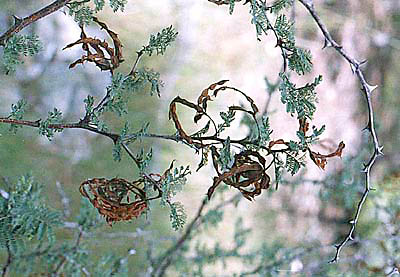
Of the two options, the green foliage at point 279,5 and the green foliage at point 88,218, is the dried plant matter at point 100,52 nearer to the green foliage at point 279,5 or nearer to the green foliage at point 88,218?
the green foliage at point 279,5

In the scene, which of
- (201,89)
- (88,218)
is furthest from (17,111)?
(201,89)

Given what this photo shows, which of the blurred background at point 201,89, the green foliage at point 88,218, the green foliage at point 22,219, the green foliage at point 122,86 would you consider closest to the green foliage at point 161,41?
the green foliage at point 122,86

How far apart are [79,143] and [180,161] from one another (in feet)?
0.79

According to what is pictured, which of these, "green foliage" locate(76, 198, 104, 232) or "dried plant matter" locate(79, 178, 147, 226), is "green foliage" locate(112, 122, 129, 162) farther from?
"green foliage" locate(76, 198, 104, 232)

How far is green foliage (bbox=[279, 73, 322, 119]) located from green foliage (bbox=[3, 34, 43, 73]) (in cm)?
11

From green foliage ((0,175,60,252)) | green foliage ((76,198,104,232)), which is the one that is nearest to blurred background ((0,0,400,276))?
green foliage ((76,198,104,232))

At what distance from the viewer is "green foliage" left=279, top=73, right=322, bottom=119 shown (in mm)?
257

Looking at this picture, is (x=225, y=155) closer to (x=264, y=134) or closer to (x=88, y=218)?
(x=264, y=134)

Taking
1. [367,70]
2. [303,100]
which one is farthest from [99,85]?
[303,100]

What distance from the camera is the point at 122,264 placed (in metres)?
0.54

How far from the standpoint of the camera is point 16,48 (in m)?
0.27

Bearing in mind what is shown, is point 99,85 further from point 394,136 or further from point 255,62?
point 394,136

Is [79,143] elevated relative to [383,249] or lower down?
elevated

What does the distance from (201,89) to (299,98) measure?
46.4 inches
